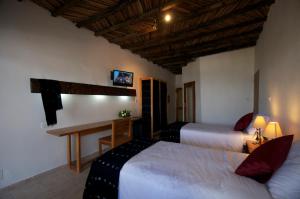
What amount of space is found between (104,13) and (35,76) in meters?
1.56

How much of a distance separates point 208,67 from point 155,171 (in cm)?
438

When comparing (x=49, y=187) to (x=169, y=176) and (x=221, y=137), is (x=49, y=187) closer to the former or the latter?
(x=169, y=176)

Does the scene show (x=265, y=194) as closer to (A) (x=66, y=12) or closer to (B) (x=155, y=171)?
(B) (x=155, y=171)

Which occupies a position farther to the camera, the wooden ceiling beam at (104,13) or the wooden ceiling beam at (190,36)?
the wooden ceiling beam at (190,36)

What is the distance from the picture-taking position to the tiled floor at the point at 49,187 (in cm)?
191

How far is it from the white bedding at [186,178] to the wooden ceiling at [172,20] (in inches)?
87.0

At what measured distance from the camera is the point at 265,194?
99cm

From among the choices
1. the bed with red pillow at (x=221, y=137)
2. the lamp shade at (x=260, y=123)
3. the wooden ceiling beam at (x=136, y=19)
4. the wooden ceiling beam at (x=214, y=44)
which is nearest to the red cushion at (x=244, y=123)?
the bed with red pillow at (x=221, y=137)

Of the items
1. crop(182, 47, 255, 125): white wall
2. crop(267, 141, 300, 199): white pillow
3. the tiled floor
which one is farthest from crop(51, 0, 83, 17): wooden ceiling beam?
crop(182, 47, 255, 125): white wall

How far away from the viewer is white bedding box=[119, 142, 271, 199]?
1.05m

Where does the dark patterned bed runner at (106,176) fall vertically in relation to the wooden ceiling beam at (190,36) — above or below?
below

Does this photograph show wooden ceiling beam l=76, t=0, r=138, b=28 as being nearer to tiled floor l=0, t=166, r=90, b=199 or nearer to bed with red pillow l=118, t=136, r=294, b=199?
bed with red pillow l=118, t=136, r=294, b=199

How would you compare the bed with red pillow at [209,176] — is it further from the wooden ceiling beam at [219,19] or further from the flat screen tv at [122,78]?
the flat screen tv at [122,78]

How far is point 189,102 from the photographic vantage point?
5922 mm
